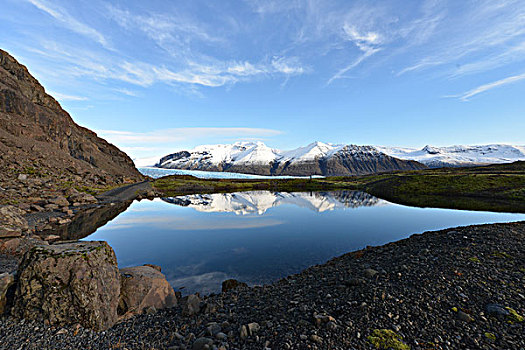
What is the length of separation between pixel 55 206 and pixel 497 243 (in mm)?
66502

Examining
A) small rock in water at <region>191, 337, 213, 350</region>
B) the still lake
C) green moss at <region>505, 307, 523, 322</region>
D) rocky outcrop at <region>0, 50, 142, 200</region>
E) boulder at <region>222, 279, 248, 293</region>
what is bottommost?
the still lake

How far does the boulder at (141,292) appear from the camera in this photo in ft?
40.5

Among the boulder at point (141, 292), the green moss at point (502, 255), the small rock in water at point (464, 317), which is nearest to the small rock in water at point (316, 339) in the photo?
the small rock in water at point (464, 317)

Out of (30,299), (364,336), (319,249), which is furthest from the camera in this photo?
(319,249)

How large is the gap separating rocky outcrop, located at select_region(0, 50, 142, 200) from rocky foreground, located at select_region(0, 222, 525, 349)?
6827 cm

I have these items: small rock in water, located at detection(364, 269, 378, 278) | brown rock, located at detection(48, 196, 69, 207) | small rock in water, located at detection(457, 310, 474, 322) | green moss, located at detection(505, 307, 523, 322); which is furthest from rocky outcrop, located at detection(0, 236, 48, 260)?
green moss, located at detection(505, 307, 523, 322)

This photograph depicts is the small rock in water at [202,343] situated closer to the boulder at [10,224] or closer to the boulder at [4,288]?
the boulder at [4,288]

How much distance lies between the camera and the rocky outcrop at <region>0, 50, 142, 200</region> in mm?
66625

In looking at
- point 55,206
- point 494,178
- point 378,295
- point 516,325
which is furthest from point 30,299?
point 494,178

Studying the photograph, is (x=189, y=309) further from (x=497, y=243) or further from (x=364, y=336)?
(x=497, y=243)

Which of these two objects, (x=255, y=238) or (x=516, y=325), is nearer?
(x=516, y=325)

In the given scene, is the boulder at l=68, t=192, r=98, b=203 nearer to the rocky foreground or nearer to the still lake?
the still lake

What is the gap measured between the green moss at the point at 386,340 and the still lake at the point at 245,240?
37.6ft

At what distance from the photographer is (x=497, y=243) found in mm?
18859
